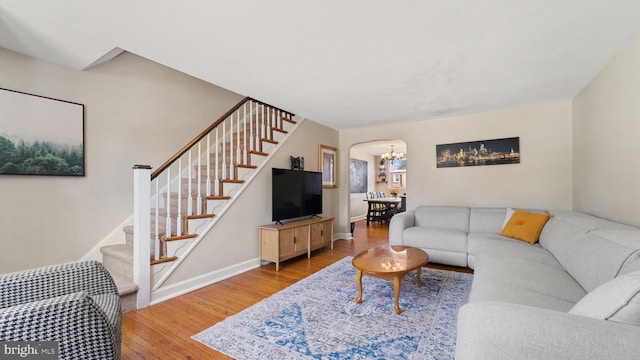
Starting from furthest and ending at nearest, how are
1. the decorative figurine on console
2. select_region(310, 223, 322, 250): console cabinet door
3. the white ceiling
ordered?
the decorative figurine on console < select_region(310, 223, 322, 250): console cabinet door < the white ceiling

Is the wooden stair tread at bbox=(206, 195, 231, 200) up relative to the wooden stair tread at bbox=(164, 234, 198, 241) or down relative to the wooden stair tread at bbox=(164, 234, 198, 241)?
up

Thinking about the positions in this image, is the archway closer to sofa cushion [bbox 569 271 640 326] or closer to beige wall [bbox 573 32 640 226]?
beige wall [bbox 573 32 640 226]

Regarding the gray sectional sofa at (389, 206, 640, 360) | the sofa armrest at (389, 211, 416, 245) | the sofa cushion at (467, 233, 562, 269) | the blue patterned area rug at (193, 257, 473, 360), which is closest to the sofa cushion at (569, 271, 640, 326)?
the gray sectional sofa at (389, 206, 640, 360)

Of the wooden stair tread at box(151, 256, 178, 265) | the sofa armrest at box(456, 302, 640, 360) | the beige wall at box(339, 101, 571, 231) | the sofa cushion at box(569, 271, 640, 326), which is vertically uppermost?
the beige wall at box(339, 101, 571, 231)

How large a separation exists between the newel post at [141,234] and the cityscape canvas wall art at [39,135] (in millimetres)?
960

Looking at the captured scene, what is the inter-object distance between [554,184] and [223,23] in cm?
455

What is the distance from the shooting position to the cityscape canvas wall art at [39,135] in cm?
239

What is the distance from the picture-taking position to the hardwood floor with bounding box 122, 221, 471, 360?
5.98 ft

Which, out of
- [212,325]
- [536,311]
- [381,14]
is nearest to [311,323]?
[212,325]

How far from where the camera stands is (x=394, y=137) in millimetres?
4965

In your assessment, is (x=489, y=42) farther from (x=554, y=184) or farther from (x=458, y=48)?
(x=554, y=184)

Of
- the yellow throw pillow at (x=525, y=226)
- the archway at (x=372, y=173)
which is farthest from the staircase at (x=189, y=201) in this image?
the archway at (x=372, y=173)

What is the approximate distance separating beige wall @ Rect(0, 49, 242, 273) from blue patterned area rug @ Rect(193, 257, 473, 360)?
1995 mm

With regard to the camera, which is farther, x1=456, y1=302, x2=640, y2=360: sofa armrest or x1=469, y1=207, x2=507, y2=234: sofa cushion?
x1=469, y1=207, x2=507, y2=234: sofa cushion
